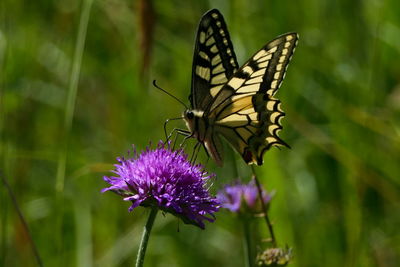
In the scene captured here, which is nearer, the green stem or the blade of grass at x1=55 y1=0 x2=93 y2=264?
the green stem

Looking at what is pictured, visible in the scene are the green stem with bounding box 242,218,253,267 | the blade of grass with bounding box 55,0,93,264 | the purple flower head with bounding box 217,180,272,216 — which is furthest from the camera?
the blade of grass with bounding box 55,0,93,264

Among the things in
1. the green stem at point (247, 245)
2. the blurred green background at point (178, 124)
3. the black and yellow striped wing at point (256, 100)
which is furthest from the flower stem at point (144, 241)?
the blurred green background at point (178, 124)

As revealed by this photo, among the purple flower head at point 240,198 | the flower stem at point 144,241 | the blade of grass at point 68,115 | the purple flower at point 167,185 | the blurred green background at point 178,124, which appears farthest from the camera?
the blurred green background at point 178,124

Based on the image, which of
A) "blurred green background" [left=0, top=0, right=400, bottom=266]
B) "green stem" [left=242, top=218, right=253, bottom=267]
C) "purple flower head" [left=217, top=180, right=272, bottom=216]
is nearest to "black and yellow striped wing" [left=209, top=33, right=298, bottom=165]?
"purple flower head" [left=217, top=180, right=272, bottom=216]

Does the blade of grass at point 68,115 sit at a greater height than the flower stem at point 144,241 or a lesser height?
greater

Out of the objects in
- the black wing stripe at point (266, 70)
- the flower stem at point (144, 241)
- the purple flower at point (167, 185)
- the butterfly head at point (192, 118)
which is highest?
the black wing stripe at point (266, 70)

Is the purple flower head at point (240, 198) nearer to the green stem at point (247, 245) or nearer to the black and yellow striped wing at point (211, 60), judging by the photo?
the green stem at point (247, 245)

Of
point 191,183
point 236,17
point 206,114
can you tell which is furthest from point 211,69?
point 236,17

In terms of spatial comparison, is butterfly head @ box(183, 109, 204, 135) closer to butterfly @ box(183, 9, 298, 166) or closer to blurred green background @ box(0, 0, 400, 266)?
butterfly @ box(183, 9, 298, 166)

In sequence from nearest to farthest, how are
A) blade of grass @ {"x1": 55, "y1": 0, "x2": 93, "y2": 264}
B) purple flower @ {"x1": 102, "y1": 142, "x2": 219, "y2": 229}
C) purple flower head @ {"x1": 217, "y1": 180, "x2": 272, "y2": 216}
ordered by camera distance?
purple flower @ {"x1": 102, "y1": 142, "x2": 219, "y2": 229} < purple flower head @ {"x1": 217, "y1": 180, "x2": 272, "y2": 216} < blade of grass @ {"x1": 55, "y1": 0, "x2": 93, "y2": 264}
